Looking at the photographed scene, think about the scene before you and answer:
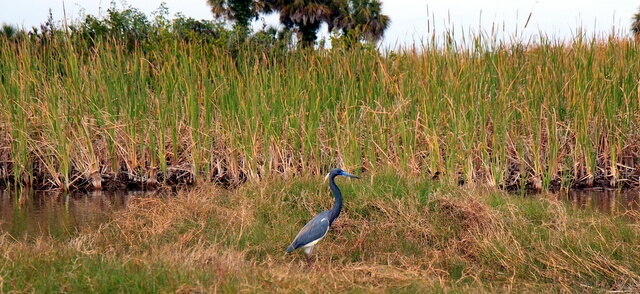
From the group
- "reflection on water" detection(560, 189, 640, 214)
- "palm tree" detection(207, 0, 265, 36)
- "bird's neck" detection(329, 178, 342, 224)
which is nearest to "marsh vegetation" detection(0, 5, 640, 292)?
"reflection on water" detection(560, 189, 640, 214)

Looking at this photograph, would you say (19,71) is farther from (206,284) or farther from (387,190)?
(206,284)

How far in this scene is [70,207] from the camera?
27.0 ft

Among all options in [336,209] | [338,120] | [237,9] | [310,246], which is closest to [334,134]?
[338,120]

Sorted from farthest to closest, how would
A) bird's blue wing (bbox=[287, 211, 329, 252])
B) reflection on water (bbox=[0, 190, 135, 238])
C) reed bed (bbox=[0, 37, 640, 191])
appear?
1. reed bed (bbox=[0, 37, 640, 191])
2. reflection on water (bbox=[0, 190, 135, 238])
3. bird's blue wing (bbox=[287, 211, 329, 252])

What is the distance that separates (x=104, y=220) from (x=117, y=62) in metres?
3.06

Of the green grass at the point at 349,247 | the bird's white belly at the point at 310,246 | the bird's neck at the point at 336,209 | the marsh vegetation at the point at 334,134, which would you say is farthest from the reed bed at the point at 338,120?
the bird's white belly at the point at 310,246

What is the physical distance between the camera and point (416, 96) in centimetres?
898

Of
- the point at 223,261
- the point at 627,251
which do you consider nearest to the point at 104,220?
the point at 223,261

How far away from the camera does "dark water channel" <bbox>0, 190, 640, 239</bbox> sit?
710 cm

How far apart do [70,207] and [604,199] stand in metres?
5.44

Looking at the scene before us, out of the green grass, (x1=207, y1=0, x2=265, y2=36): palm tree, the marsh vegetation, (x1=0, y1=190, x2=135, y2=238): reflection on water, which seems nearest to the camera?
the green grass

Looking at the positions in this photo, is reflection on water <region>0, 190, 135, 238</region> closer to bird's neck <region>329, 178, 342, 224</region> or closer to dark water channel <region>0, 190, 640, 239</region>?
dark water channel <region>0, 190, 640, 239</region>

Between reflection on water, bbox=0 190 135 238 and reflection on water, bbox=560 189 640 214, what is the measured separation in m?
4.55

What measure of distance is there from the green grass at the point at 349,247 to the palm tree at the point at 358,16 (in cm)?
2143
